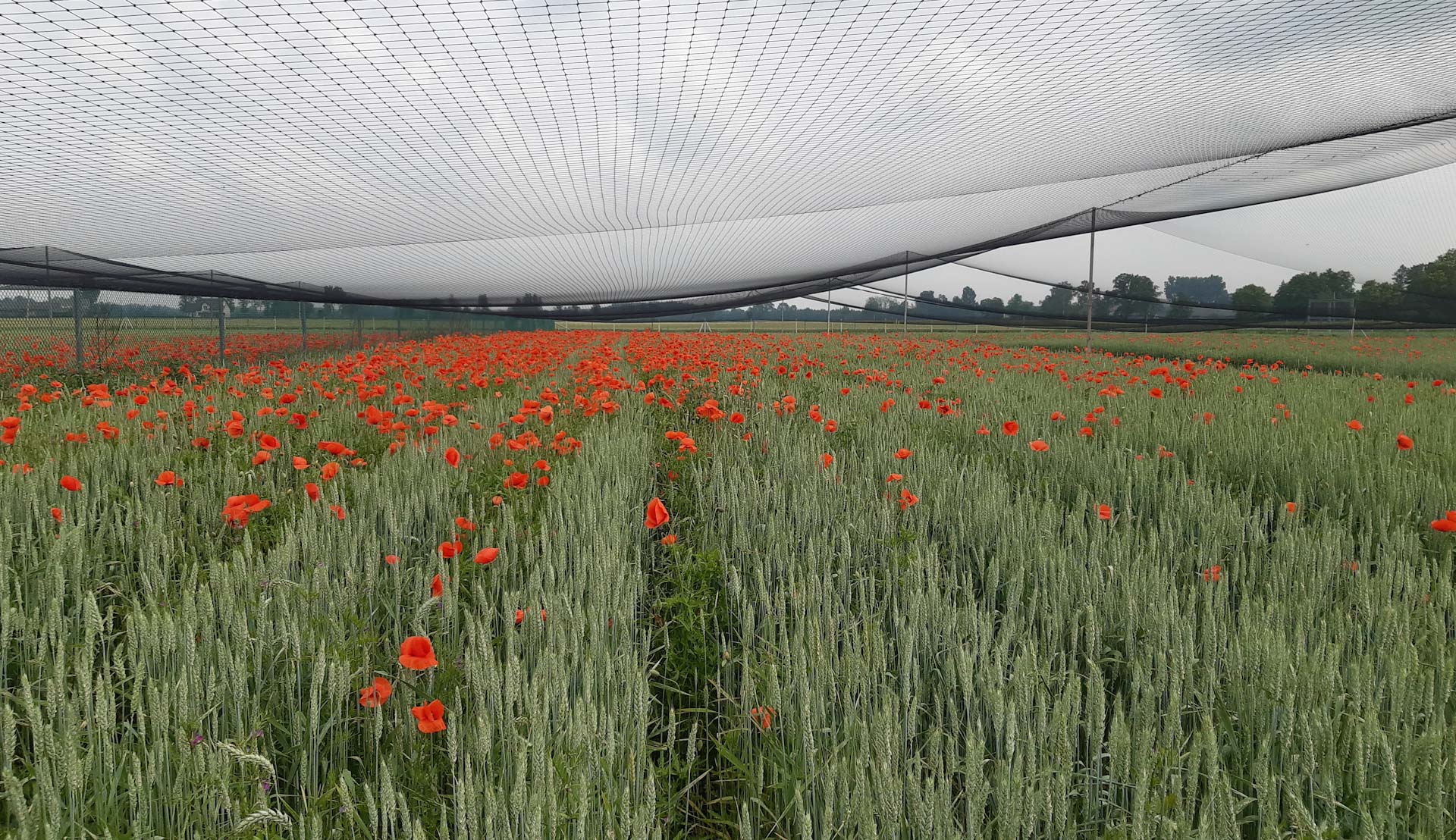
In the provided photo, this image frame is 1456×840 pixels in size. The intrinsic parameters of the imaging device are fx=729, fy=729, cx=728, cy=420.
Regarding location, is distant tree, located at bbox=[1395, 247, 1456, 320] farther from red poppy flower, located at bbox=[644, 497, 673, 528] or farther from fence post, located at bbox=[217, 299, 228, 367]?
fence post, located at bbox=[217, 299, 228, 367]

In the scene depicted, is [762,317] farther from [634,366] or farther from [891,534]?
[891,534]

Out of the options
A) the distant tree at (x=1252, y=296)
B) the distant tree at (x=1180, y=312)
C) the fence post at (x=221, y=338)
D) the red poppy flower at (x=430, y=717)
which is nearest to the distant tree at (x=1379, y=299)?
the distant tree at (x=1180, y=312)

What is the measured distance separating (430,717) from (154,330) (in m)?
13.8

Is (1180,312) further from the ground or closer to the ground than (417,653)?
further from the ground

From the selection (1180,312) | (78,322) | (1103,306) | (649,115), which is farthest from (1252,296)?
(78,322)

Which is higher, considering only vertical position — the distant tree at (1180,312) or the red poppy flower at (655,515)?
the distant tree at (1180,312)

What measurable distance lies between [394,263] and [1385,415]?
15.3m

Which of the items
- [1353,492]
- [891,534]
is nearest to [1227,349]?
[1353,492]

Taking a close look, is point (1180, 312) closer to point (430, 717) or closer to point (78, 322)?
point (78, 322)

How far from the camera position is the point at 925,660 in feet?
5.33

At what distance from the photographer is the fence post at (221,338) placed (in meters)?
10.6

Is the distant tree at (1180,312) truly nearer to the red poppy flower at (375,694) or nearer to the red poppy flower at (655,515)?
the red poppy flower at (655,515)

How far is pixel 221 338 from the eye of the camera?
10.6 m

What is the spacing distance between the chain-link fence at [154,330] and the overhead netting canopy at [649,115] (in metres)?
0.48
